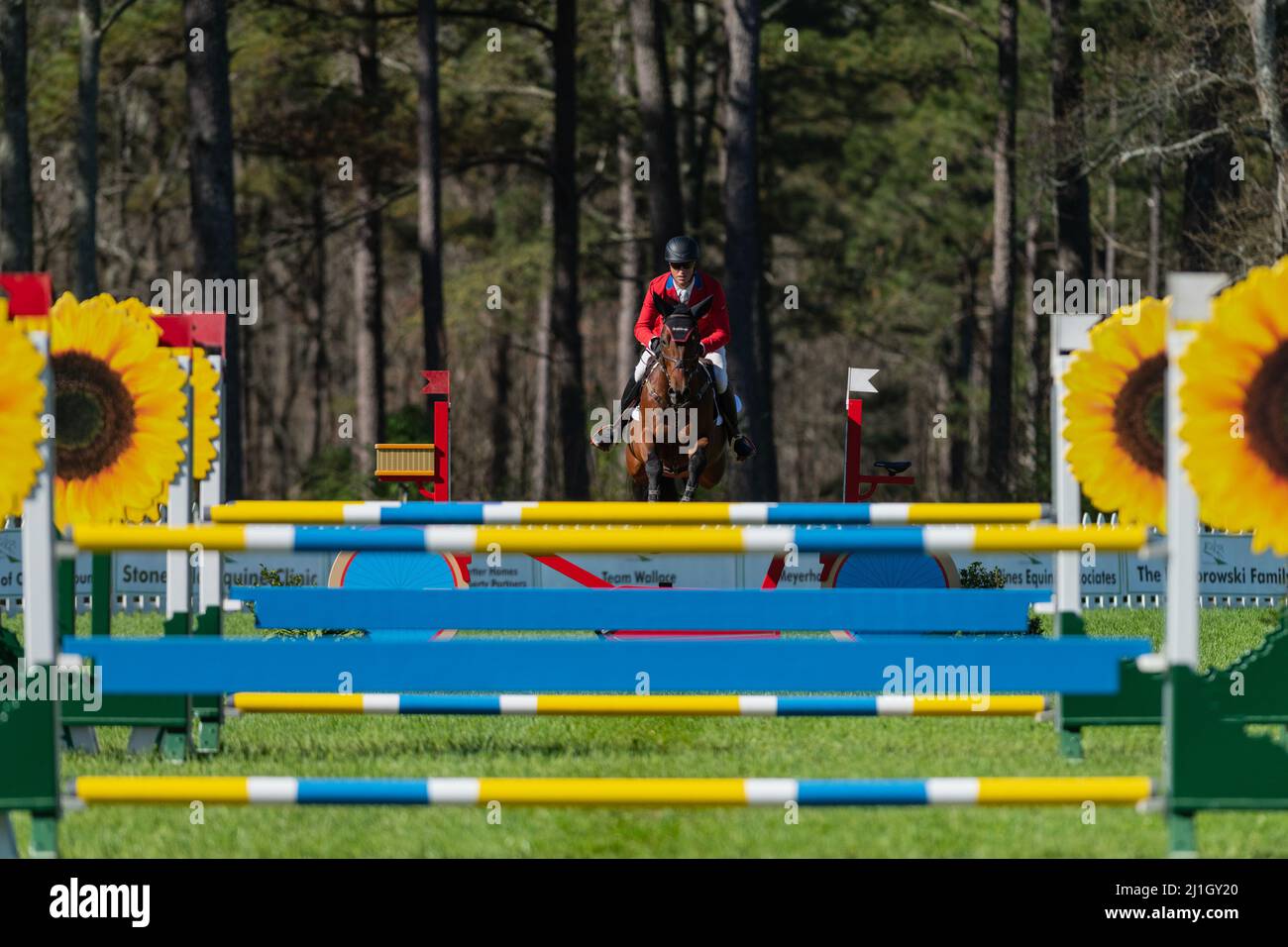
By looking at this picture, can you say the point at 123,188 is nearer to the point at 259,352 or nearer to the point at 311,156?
the point at 311,156

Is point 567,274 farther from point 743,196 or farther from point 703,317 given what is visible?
point 703,317

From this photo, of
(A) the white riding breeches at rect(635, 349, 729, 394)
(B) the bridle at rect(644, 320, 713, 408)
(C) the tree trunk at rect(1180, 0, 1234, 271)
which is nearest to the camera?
(B) the bridle at rect(644, 320, 713, 408)

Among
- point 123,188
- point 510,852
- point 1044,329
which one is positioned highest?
point 123,188

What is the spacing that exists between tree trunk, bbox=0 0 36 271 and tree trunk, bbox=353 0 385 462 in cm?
782

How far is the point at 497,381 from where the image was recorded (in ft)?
150

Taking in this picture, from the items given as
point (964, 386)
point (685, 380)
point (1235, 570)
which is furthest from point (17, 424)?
point (964, 386)

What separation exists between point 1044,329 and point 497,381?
44.1 feet

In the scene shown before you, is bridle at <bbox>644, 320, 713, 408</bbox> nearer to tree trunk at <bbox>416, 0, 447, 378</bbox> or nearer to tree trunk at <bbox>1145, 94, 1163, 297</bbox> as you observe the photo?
tree trunk at <bbox>416, 0, 447, 378</bbox>

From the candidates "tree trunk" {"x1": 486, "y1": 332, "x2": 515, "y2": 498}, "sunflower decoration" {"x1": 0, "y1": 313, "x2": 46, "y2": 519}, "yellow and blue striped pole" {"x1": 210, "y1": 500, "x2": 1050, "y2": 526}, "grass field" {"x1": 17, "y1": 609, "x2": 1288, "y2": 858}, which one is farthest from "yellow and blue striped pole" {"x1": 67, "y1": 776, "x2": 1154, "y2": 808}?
"tree trunk" {"x1": 486, "y1": 332, "x2": 515, "y2": 498}

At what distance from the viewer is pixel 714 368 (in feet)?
42.4

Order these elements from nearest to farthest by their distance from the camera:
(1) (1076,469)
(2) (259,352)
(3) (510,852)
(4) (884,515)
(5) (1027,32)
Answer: (3) (510,852)
(4) (884,515)
(1) (1076,469)
(5) (1027,32)
(2) (259,352)

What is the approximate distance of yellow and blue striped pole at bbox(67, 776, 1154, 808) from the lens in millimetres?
5250

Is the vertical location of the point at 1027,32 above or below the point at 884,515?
above

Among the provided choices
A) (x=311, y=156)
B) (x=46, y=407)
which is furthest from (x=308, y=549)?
(x=311, y=156)
